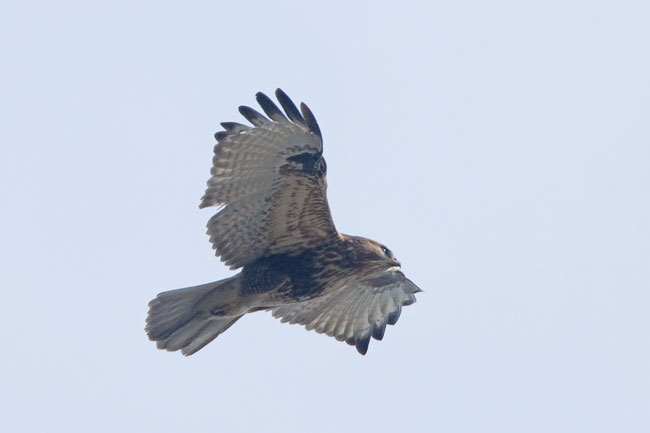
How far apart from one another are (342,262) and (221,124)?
5.59ft

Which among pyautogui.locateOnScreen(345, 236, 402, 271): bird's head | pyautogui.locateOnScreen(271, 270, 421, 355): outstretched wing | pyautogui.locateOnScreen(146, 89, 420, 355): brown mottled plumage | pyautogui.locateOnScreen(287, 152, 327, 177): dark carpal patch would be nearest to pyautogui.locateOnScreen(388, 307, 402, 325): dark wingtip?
pyautogui.locateOnScreen(271, 270, 421, 355): outstretched wing

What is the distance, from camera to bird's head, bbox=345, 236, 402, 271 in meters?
13.4

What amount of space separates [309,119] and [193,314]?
2.22 metres

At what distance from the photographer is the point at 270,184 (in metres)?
13.1

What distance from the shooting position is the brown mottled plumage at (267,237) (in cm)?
1297

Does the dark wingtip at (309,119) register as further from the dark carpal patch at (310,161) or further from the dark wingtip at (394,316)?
the dark wingtip at (394,316)

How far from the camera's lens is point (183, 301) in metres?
13.5

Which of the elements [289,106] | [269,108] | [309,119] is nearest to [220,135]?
[269,108]

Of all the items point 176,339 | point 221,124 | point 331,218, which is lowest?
point 176,339

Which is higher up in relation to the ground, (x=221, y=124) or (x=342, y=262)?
(x=221, y=124)

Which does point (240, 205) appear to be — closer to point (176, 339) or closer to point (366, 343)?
point (176, 339)

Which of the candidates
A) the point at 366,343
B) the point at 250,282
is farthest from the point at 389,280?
the point at 250,282

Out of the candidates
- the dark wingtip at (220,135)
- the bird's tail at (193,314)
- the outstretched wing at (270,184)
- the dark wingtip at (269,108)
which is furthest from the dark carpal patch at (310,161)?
the bird's tail at (193,314)

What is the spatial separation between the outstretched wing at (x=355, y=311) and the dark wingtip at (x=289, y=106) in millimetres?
2346
